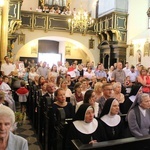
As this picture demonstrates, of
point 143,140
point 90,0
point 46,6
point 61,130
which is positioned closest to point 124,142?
point 143,140

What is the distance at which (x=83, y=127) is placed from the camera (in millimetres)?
3023

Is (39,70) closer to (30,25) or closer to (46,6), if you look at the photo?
(30,25)

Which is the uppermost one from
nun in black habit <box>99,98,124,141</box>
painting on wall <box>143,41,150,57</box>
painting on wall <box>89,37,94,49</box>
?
painting on wall <box>89,37,94,49</box>

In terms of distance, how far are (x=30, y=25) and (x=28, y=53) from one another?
488 cm

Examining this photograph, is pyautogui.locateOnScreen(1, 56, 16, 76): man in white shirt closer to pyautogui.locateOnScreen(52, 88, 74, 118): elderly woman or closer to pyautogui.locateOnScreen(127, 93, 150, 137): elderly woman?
pyautogui.locateOnScreen(52, 88, 74, 118): elderly woman

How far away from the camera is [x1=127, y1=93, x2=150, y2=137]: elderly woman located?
11.0ft

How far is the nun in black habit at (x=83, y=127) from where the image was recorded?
9.84 feet

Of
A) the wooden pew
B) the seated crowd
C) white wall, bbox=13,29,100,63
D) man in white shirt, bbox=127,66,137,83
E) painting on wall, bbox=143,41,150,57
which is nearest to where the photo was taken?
the wooden pew

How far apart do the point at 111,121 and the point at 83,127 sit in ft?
1.92

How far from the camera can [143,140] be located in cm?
261

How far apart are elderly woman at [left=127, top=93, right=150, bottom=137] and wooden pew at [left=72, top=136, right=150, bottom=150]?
0.68 meters

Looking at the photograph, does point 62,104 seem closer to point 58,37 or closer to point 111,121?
point 111,121

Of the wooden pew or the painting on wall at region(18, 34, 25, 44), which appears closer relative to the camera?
the wooden pew

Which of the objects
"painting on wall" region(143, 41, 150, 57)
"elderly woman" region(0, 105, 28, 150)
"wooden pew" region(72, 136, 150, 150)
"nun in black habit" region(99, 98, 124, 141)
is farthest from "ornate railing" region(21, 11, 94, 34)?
"elderly woman" region(0, 105, 28, 150)
